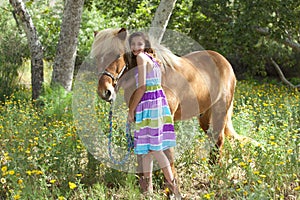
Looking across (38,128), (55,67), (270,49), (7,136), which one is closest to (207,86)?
(38,128)

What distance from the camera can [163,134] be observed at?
10.3 feet

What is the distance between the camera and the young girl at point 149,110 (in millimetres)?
2971

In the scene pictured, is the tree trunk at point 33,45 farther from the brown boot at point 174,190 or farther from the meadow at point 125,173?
the brown boot at point 174,190

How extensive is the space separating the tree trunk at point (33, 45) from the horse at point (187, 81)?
3505 mm

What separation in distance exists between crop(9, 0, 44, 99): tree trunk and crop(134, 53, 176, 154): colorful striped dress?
4161mm

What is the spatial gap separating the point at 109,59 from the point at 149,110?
493 mm

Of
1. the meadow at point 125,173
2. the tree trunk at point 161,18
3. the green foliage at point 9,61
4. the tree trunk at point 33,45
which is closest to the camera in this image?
the meadow at point 125,173

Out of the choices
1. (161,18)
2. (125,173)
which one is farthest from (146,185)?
(161,18)

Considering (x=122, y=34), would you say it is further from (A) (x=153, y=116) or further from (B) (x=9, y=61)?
(B) (x=9, y=61)

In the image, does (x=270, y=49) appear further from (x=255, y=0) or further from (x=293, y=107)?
(x=293, y=107)

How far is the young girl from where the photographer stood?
2971 mm

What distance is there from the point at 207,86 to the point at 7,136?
2287mm

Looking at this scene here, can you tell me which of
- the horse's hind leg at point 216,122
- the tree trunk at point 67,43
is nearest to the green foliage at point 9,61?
the tree trunk at point 67,43

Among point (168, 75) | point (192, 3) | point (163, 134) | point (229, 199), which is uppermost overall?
point (192, 3)
